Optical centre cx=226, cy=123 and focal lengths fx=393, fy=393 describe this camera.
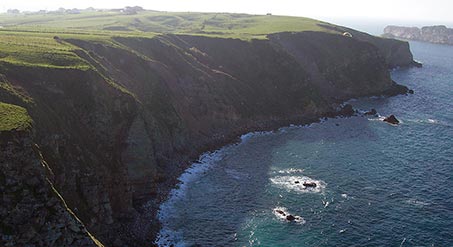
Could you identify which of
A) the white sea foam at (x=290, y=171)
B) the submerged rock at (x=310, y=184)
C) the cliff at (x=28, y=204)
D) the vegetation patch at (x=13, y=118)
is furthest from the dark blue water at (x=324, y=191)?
the vegetation patch at (x=13, y=118)

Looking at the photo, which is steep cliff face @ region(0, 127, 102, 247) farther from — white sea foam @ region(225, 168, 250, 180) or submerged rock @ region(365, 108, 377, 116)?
submerged rock @ region(365, 108, 377, 116)

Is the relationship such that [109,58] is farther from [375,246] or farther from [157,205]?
[375,246]

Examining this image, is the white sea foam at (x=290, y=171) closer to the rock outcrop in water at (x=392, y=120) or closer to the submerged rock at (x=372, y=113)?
the rock outcrop in water at (x=392, y=120)

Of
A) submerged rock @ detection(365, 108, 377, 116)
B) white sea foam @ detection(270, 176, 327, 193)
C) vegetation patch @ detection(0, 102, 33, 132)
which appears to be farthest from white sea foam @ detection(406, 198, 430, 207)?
vegetation patch @ detection(0, 102, 33, 132)

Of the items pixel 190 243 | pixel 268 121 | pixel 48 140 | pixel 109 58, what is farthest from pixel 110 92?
pixel 268 121

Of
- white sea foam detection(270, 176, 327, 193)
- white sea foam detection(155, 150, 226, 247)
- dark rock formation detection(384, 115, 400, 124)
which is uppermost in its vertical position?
dark rock formation detection(384, 115, 400, 124)

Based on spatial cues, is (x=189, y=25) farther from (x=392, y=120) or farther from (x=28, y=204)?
(x=28, y=204)
